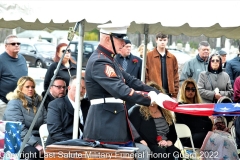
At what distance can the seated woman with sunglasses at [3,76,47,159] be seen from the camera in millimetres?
7398

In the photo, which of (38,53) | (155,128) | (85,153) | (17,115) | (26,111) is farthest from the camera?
(38,53)

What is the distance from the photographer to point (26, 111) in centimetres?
756

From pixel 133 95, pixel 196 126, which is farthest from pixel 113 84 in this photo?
pixel 196 126

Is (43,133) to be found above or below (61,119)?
below

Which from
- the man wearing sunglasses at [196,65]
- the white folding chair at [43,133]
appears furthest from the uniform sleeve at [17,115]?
the man wearing sunglasses at [196,65]

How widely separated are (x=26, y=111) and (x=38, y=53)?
2279 centimetres

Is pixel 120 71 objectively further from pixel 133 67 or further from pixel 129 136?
pixel 133 67

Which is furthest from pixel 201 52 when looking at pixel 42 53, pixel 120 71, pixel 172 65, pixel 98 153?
pixel 42 53

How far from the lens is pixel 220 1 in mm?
6211

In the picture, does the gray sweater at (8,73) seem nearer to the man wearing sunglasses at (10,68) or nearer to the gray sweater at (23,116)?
the man wearing sunglasses at (10,68)

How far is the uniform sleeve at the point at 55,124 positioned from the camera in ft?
22.7

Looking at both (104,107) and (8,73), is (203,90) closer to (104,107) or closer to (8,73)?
(8,73)

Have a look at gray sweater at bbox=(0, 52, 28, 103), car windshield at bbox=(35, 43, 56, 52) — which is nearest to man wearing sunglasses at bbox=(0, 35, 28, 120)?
gray sweater at bbox=(0, 52, 28, 103)

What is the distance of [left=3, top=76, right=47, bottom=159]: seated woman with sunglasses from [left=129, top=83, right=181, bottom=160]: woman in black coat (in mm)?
1237
